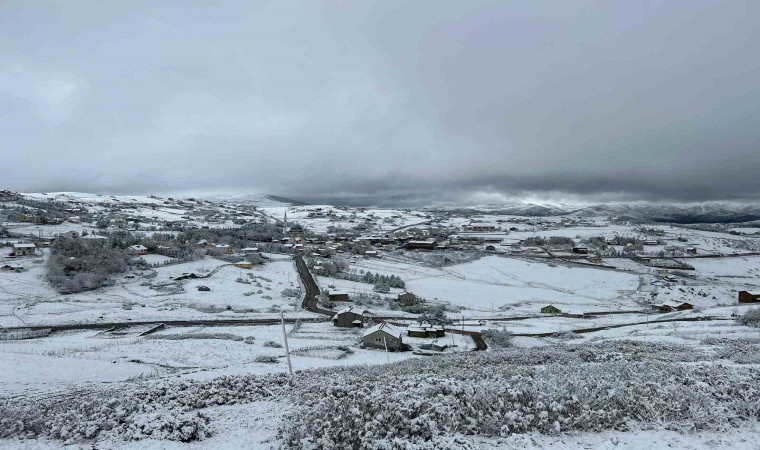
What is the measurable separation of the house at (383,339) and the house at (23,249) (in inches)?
2267

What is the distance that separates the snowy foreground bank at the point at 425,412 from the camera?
331 inches

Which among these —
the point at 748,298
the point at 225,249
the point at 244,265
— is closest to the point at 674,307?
the point at 748,298

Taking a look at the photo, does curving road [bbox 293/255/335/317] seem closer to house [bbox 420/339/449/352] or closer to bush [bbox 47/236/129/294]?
house [bbox 420/339/449/352]

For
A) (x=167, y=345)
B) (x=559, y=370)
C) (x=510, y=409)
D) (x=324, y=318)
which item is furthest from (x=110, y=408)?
(x=324, y=318)

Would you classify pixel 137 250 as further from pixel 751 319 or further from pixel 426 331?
pixel 751 319

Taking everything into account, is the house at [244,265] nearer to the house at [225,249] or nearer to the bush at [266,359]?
the house at [225,249]

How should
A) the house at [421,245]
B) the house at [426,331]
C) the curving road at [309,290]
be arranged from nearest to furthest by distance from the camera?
the house at [426,331] < the curving road at [309,290] < the house at [421,245]

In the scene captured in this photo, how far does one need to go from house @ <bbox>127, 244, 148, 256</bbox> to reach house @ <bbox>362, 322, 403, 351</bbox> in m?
51.0

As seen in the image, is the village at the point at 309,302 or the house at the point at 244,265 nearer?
the village at the point at 309,302

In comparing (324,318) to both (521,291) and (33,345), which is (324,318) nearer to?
(33,345)

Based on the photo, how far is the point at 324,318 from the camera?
41406mm

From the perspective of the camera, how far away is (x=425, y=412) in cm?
941

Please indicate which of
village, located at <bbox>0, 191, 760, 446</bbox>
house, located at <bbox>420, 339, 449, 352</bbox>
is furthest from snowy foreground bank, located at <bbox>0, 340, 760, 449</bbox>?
house, located at <bbox>420, 339, 449, 352</bbox>

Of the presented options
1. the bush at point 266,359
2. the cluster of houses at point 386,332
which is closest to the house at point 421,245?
the cluster of houses at point 386,332
